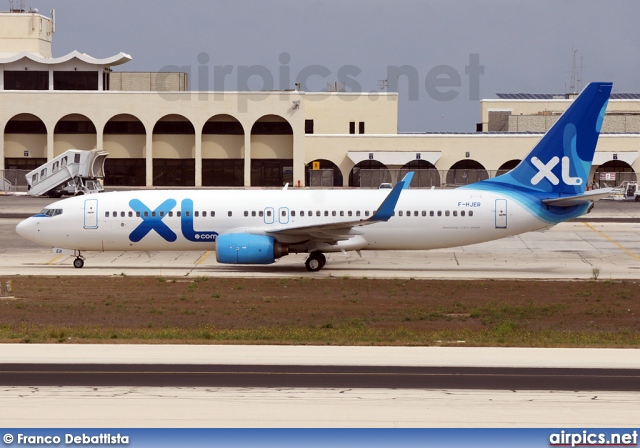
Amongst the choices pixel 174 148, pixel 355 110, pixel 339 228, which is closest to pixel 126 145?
pixel 174 148

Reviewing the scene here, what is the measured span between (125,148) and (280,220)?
198 feet

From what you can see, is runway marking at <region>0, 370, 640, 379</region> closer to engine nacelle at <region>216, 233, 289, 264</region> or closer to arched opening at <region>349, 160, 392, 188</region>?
engine nacelle at <region>216, 233, 289, 264</region>

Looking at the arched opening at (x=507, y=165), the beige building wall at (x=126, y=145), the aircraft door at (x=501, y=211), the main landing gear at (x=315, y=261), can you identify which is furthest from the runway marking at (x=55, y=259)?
the arched opening at (x=507, y=165)

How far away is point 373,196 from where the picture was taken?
4344 centimetres

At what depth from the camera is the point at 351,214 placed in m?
42.9

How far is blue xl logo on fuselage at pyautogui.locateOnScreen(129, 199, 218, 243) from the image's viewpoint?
140 feet

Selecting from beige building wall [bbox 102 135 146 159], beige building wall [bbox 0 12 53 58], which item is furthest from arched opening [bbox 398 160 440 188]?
beige building wall [bbox 0 12 53 58]

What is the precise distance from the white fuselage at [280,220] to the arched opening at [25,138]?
59.1 m

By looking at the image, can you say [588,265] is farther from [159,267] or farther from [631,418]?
[631,418]

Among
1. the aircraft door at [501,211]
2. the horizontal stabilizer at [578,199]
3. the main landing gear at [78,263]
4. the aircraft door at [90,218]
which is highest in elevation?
the horizontal stabilizer at [578,199]

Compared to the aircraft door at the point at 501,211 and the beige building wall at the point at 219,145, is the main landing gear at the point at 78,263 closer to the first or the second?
the aircraft door at the point at 501,211

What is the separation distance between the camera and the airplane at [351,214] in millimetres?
42031

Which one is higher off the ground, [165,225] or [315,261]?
[165,225]

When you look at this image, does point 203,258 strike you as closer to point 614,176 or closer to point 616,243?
point 616,243
